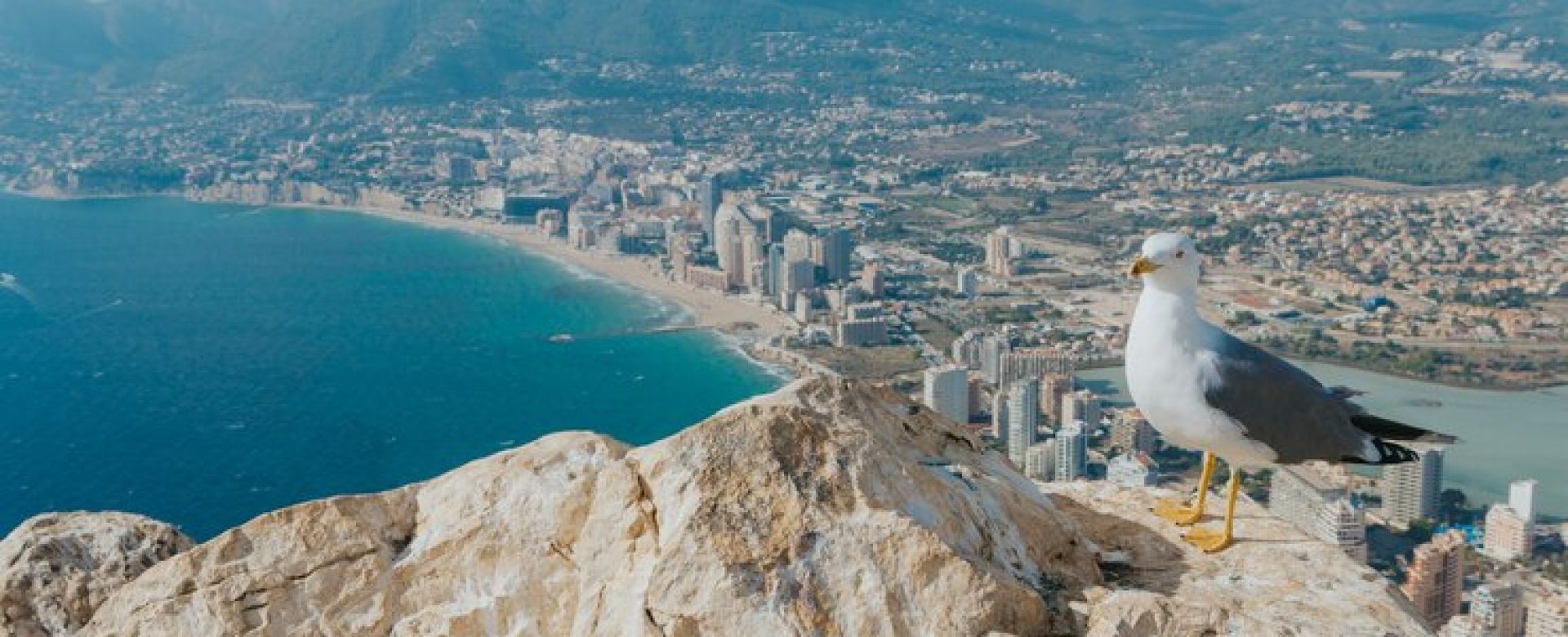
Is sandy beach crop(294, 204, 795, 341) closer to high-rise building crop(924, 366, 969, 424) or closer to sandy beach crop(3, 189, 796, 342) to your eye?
→ sandy beach crop(3, 189, 796, 342)

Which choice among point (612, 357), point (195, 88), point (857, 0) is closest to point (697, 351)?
point (612, 357)

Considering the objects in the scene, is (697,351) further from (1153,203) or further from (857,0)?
(857,0)

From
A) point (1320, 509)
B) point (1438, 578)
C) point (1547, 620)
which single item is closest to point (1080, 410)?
point (1320, 509)

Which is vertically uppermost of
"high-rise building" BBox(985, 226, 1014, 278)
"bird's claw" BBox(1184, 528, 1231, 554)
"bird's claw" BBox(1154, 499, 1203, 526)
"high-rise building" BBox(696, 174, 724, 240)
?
"bird's claw" BBox(1184, 528, 1231, 554)

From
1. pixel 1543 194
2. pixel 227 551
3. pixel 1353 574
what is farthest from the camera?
pixel 1543 194

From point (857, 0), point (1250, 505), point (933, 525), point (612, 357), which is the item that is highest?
point (857, 0)

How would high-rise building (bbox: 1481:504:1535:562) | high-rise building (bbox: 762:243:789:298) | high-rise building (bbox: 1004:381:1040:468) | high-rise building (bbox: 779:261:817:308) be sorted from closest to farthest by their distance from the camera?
1. high-rise building (bbox: 1481:504:1535:562)
2. high-rise building (bbox: 1004:381:1040:468)
3. high-rise building (bbox: 779:261:817:308)
4. high-rise building (bbox: 762:243:789:298)

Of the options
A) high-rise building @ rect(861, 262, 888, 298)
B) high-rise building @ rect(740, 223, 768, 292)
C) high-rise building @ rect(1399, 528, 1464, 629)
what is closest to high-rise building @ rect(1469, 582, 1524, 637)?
high-rise building @ rect(1399, 528, 1464, 629)
